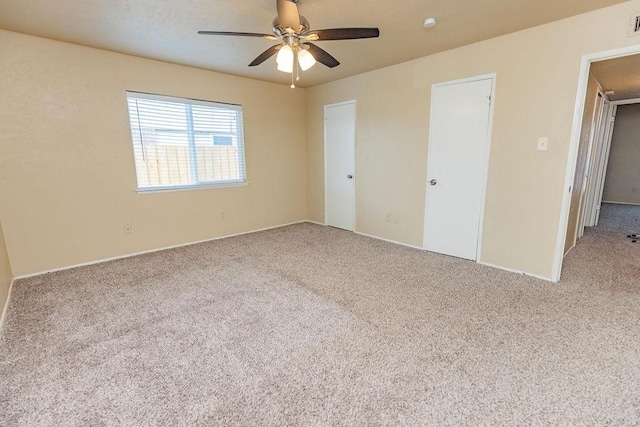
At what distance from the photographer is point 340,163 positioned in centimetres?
508

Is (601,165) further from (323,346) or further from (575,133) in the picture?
(323,346)

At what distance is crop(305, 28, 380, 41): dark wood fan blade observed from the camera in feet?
6.93

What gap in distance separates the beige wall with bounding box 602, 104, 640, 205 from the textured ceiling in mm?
3174

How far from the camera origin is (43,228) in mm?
3281

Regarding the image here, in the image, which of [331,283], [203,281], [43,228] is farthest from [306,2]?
[43,228]

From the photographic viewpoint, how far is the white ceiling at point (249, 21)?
240 centimetres

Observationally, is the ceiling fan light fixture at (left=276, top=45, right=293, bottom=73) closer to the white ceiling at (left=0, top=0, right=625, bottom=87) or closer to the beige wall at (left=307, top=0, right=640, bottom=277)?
the white ceiling at (left=0, top=0, right=625, bottom=87)

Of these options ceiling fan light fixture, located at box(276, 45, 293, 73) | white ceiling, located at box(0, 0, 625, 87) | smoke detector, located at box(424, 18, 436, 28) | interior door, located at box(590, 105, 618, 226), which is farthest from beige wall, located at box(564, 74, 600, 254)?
ceiling fan light fixture, located at box(276, 45, 293, 73)

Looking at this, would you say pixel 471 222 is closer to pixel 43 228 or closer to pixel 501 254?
pixel 501 254

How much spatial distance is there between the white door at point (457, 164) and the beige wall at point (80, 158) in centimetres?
302

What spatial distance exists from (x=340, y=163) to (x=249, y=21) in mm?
2746

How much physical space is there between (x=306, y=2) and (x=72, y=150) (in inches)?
121

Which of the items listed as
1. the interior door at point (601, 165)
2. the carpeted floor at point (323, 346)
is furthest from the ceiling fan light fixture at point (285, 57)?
the interior door at point (601, 165)

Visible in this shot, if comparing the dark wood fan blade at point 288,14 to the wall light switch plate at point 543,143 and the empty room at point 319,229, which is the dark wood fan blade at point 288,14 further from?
the wall light switch plate at point 543,143
